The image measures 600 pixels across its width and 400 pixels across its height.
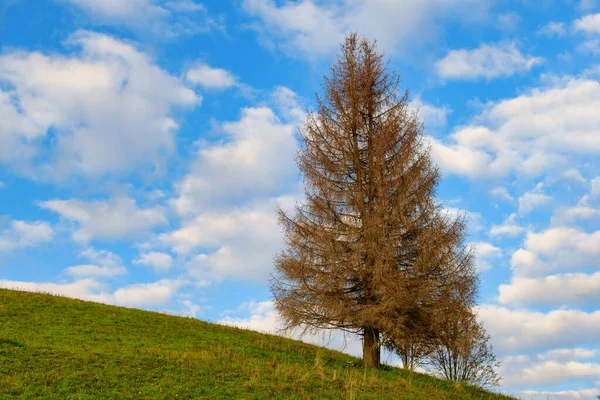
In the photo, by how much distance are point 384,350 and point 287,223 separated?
20.2 ft

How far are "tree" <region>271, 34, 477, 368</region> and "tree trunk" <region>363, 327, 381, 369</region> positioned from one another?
0.04 meters

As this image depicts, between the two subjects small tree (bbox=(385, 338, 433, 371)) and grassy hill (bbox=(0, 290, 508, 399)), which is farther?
small tree (bbox=(385, 338, 433, 371))

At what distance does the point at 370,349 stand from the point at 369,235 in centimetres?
449

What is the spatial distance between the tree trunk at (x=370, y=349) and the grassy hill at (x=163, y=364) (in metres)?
0.53

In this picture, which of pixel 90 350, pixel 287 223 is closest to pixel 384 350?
pixel 287 223

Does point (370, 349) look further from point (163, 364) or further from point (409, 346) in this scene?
point (163, 364)

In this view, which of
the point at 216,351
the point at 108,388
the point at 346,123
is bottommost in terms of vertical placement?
the point at 108,388

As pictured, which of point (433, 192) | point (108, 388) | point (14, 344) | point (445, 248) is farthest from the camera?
point (433, 192)

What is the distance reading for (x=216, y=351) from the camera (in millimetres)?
19078

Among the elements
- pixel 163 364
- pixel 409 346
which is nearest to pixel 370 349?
pixel 409 346

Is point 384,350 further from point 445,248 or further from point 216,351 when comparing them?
point 216,351

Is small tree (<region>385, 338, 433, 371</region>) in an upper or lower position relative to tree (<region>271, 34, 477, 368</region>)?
lower

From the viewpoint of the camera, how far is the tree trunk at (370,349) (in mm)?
19422

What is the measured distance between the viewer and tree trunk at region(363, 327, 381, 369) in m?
19.4
